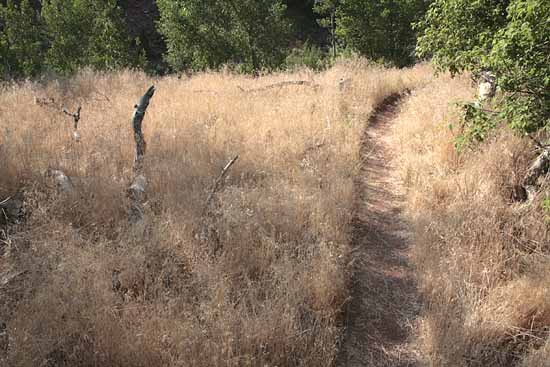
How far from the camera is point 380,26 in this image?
74.1 ft

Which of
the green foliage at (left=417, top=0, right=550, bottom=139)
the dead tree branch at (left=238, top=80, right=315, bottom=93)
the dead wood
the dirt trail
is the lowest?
the dirt trail

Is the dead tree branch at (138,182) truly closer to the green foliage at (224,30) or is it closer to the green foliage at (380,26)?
the green foliage at (224,30)

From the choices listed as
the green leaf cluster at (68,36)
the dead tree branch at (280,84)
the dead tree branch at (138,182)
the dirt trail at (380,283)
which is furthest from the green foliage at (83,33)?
the dirt trail at (380,283)

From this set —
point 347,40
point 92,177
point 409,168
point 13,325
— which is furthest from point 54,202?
point 347,40

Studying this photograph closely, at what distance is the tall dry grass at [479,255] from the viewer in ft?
9.14

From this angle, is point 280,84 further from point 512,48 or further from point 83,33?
point 83,33

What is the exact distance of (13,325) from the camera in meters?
2.51

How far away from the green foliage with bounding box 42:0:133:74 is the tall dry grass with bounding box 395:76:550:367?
18.0m

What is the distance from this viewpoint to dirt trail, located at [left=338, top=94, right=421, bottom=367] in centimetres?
292

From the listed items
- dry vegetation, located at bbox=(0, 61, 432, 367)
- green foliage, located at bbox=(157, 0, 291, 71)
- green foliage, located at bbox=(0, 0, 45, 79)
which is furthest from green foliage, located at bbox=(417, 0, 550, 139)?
green foliage, located at bbox=(0, 0, 45, 79)

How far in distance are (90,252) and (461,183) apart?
4.01 metres

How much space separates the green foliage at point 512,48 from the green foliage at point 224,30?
1456cm

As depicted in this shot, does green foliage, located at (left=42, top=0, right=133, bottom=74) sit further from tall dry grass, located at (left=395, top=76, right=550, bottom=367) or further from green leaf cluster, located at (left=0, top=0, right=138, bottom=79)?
tall dry grass, located at (left=395, top=76, right=550, bottom=367)

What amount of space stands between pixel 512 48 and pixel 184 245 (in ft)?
11.4
